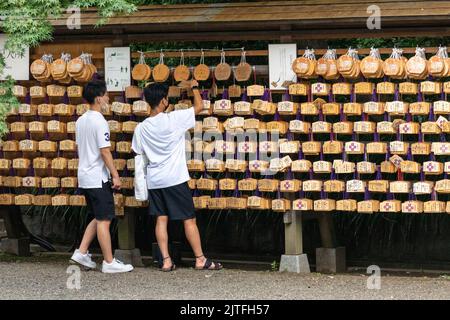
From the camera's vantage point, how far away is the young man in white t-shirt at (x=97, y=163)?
9953 mm

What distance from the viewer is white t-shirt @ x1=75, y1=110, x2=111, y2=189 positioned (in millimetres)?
9930

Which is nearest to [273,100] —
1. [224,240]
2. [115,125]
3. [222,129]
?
[222,129]

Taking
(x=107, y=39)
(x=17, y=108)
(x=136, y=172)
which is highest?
(x=107, y=39)

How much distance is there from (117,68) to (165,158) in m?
1.44

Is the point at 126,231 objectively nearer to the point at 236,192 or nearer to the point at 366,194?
the point at 236,192

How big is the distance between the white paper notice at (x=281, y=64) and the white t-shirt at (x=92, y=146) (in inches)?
71.5

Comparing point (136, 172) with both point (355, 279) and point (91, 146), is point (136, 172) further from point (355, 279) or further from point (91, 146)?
point (355, 279)

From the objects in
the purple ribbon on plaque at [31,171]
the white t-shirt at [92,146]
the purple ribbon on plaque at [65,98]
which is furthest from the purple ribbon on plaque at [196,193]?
the purple ribbon on plaque at [31,171]

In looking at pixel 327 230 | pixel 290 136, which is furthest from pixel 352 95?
pixel 327 230

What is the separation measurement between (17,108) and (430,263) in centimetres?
517

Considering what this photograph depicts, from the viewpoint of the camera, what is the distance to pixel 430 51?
9.93 m

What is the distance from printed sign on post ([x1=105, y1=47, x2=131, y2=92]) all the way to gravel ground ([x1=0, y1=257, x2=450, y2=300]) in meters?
2.04

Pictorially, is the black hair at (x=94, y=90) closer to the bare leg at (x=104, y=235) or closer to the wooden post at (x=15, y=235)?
the bare leg at (x=104, y=235)

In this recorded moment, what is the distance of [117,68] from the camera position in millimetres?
10875
